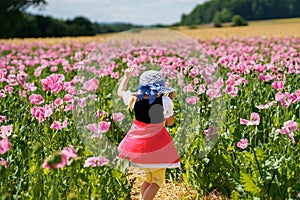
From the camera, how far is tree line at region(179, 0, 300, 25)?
71062 millimetres

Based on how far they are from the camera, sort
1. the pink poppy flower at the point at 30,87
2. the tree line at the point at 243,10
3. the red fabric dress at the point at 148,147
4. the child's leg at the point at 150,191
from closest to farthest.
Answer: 1. the red fabric dress at the point at 148,147
2. the child's leg at the point at 150,191
3. the pink poppy flower at the point at 30,87
4. the tree line at the point at 243,10

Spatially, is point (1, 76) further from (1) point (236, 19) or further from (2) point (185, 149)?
(1) point (236, 19)

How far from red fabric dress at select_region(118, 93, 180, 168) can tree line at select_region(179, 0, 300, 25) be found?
227 feet

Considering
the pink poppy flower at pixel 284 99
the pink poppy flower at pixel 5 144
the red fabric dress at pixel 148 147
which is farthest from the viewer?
the pink poppy flower at pixel 284 99

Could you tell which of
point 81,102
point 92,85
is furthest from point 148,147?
point 92,85

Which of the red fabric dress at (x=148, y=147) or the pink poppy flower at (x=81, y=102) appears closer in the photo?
the red fabric dress at (x=148, y=147)

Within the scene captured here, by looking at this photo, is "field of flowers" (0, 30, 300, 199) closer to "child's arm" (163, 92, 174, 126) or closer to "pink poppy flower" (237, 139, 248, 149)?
"pink poppy flower" (237, 139, 248, 149)

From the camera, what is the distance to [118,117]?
3.86 m

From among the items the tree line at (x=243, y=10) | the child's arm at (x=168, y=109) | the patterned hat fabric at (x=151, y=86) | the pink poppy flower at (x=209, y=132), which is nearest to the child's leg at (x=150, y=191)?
the child's arm at (x=168, y=109)

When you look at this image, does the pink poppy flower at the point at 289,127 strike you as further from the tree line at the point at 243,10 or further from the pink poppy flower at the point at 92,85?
the tree line at the point at 243,10

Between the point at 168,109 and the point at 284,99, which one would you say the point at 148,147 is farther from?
the point at 284,99

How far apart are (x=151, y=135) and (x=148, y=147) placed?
3.2 inches

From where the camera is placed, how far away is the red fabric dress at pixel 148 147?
3307 mm

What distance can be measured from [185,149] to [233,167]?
0.62 meters
